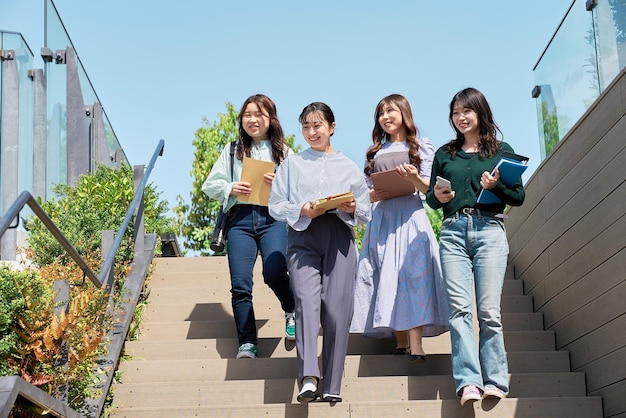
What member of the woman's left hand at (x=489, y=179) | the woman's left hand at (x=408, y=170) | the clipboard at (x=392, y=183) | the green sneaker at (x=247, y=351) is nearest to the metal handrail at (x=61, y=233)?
the green sneaker at (x=247, y=351)

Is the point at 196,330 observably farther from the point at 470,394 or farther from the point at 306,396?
the point at 470,394

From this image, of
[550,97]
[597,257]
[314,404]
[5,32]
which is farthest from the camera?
[5,32]

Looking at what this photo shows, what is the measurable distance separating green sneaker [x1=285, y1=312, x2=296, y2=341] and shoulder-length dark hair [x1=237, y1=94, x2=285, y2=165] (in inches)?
38.3

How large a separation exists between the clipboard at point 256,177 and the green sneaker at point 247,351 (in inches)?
34.2

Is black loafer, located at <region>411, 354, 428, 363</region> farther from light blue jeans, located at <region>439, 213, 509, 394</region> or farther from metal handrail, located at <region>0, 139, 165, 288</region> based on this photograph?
metal handrail, located at <region>0, 139, 165, 288</region>

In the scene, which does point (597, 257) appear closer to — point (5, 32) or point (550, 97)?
point (550, 97)

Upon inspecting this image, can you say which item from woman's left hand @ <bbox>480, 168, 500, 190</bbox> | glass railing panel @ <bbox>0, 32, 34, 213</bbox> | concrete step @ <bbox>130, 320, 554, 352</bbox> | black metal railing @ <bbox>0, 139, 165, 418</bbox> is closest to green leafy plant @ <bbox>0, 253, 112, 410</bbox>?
black metal railing @ <bbox>0, 139, 165, 418</bbox>

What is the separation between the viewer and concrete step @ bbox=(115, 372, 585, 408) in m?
5.74

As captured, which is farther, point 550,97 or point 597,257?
point 550,97

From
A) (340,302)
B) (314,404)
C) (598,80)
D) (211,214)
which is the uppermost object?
(211,214)

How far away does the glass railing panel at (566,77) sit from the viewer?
6.91 meters

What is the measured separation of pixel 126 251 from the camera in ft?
26.1

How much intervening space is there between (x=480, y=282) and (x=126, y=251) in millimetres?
3375

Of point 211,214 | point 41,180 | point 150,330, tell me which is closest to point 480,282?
point 150,330
